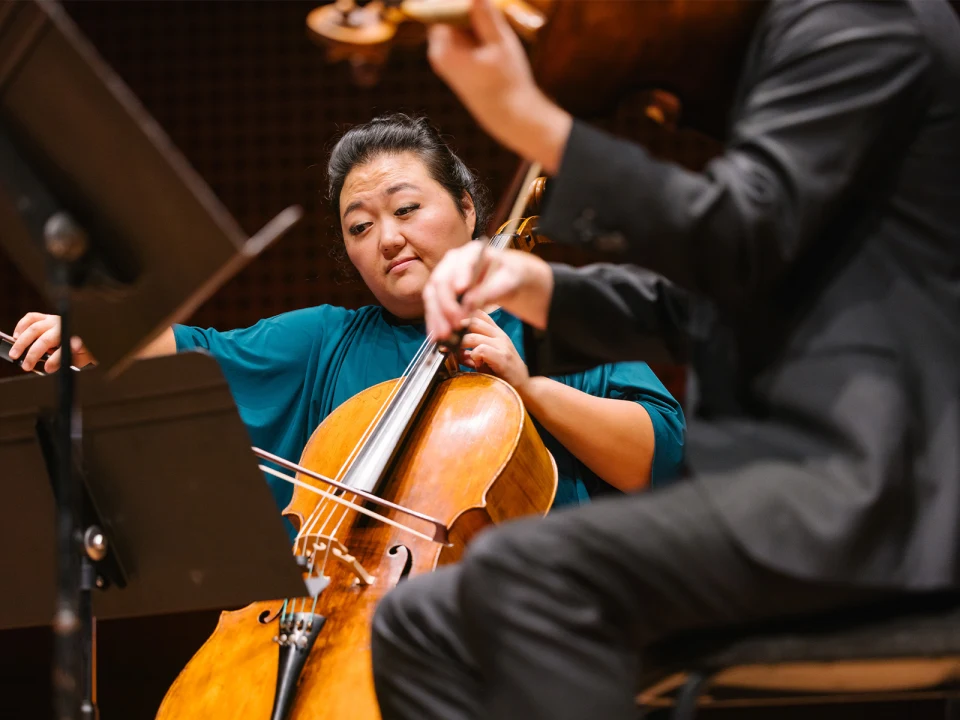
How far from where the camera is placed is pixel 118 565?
4.02ft

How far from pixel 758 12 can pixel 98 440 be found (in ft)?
2.88

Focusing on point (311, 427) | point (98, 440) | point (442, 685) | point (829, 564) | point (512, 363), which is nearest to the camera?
point (829, 564)

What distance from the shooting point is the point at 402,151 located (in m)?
2.04

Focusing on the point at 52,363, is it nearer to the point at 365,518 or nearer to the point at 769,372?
the point at 365,518

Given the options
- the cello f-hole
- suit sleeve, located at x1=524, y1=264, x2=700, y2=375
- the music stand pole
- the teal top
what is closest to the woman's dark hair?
the teal top

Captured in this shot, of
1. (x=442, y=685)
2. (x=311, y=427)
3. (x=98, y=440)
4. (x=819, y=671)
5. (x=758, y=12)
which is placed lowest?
(x=311, y=427)

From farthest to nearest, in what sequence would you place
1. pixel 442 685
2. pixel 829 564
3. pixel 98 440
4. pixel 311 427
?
pixel 311 427, pixel 98 440, pixel 442 685, pixel 829 564

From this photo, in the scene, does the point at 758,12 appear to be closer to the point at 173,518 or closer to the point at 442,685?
the point at 442,685

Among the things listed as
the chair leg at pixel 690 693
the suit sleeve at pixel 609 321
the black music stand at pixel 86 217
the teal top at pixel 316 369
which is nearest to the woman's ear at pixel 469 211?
the teal top at pixel 316 369

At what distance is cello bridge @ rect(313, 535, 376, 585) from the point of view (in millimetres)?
1358

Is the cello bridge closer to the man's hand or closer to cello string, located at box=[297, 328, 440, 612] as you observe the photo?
cello string, located at box=[297, 328, 440, 612]

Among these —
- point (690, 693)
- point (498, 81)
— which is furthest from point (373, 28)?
point (690, 693)

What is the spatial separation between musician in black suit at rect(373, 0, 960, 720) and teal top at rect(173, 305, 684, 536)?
0.96 m

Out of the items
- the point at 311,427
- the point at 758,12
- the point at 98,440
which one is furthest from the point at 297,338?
the point at 758,12
